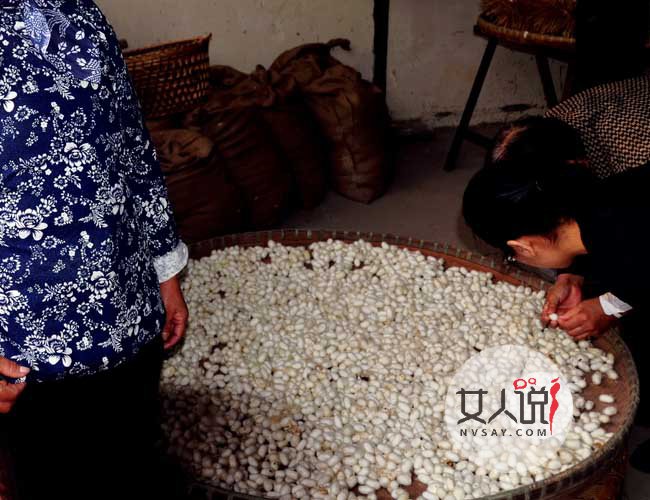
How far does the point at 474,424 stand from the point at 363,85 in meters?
1.84

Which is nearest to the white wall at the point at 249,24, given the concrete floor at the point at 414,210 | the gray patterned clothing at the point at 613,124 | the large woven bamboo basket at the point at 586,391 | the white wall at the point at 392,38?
the white wall at the point at 392,38

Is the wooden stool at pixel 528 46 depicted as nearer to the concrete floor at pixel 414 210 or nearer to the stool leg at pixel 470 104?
the stool leg at pixel 470 104

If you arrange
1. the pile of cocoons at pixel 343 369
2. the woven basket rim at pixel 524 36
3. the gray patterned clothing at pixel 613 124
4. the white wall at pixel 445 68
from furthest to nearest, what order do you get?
the white wall at pixel 445 68, the woven basket rim at pixel 524 36, the gray patterned clothing at pixel 613 124, the pile of cocoons at pixel 343 369

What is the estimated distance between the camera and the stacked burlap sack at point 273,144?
247 cm

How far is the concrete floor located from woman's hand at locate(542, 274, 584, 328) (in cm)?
100

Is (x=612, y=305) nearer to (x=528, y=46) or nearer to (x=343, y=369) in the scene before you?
(x=343, y=369)

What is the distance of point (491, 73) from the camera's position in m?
3.83

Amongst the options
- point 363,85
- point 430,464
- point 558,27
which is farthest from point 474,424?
point 363,85

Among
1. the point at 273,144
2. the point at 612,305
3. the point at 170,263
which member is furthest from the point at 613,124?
the point at 273,144

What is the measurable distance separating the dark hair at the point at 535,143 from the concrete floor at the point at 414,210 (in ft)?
4.65

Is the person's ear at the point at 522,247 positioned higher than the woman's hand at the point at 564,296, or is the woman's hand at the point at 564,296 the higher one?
the person's ear at the point at 522,247

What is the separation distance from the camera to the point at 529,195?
46.2 inches

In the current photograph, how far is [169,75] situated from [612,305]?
1.73 meters

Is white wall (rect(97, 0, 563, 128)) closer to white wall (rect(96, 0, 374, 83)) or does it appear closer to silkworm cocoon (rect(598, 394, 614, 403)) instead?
white wall (rect(96, 0, 374, 83))
